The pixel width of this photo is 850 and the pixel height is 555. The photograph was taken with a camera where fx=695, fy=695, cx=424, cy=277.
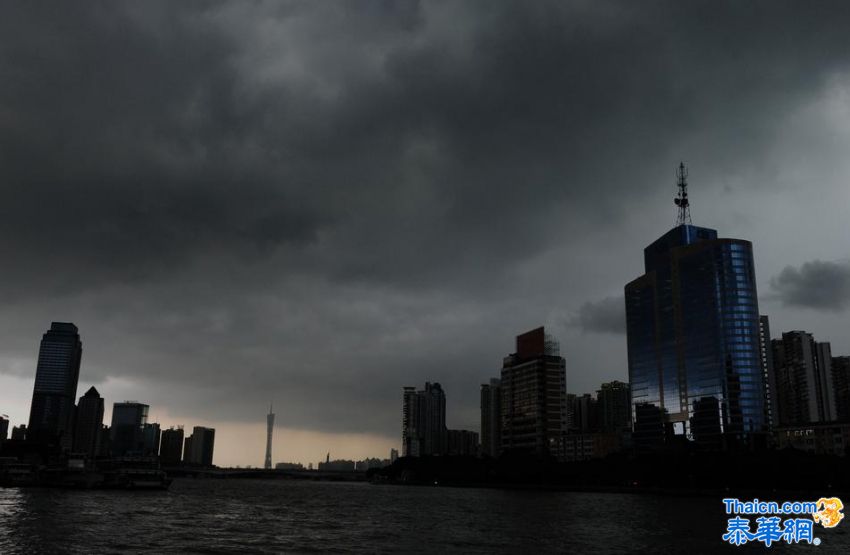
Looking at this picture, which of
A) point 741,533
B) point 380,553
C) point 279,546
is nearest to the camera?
point 741,533

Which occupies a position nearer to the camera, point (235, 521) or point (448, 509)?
point (235, 521)

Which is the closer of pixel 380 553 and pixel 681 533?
pixel 380 553

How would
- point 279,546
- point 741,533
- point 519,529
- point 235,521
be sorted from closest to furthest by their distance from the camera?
point 741,533
point 279,546
point 519,529
point 235,521

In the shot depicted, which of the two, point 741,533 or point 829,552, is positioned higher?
point 741,533

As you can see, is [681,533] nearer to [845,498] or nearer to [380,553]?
[380,553]

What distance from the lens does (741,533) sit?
5331 cm

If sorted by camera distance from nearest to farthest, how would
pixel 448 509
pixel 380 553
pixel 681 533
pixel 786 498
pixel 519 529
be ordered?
pixel 380 553
pixel 681 533
pixel 519 529
pixel 448 509
pixel 786 498

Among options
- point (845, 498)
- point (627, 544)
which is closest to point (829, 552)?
point (627, 544)

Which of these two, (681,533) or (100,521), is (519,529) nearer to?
(681,533)

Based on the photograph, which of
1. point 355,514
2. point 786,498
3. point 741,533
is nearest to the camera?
point 741,533

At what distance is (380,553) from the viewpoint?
79.2m

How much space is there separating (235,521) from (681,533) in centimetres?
7450

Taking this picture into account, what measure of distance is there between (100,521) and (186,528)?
702 inches

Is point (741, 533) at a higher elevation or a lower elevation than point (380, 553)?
higher
